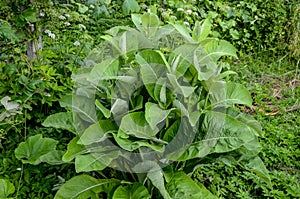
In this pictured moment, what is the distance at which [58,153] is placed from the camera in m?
1.88

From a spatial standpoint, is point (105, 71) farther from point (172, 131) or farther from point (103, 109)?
point (172, 131)

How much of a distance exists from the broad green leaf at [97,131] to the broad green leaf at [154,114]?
19 centimetres

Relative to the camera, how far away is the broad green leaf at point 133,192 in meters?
1.63

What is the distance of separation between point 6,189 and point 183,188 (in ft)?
2.80

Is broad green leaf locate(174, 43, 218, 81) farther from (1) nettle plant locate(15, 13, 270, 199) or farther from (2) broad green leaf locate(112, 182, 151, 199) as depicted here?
(2) broad green leaf locate(112, 182, 151, 199)

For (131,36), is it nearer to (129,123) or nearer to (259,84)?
(129,123)

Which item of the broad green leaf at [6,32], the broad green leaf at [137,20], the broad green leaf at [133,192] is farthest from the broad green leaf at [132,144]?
the broad green leaf at [6,32]

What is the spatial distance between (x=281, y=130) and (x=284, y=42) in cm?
168

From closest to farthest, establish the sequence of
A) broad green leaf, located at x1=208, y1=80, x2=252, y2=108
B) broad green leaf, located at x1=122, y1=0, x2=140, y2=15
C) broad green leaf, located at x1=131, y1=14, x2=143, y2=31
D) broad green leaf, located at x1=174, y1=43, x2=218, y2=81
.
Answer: broad green leaf, located at x1=174, y1=43, x2=218, y2=81 < broad green leaf, located at x1=208, y1=80, x2=252, y2=108 < broad green leaf, located at x1=131, y1=14, x2=143, y2=31 < broad green leaf, located at x1=122, y1=0, x2=140, y2=15

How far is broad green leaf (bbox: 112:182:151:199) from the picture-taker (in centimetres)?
163

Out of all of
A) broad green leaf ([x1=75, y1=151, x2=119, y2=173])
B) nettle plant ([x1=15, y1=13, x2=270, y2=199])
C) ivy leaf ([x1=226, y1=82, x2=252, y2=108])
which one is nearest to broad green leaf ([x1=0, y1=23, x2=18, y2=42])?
nettle plant ([x1=15, y1=13, x2=270, y2=199])

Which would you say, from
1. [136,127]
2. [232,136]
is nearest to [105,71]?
[136,127]

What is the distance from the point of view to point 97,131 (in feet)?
5.36

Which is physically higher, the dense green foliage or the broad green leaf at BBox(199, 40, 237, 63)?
the broad green leaf at BBox(199, 40, 237, 63)
